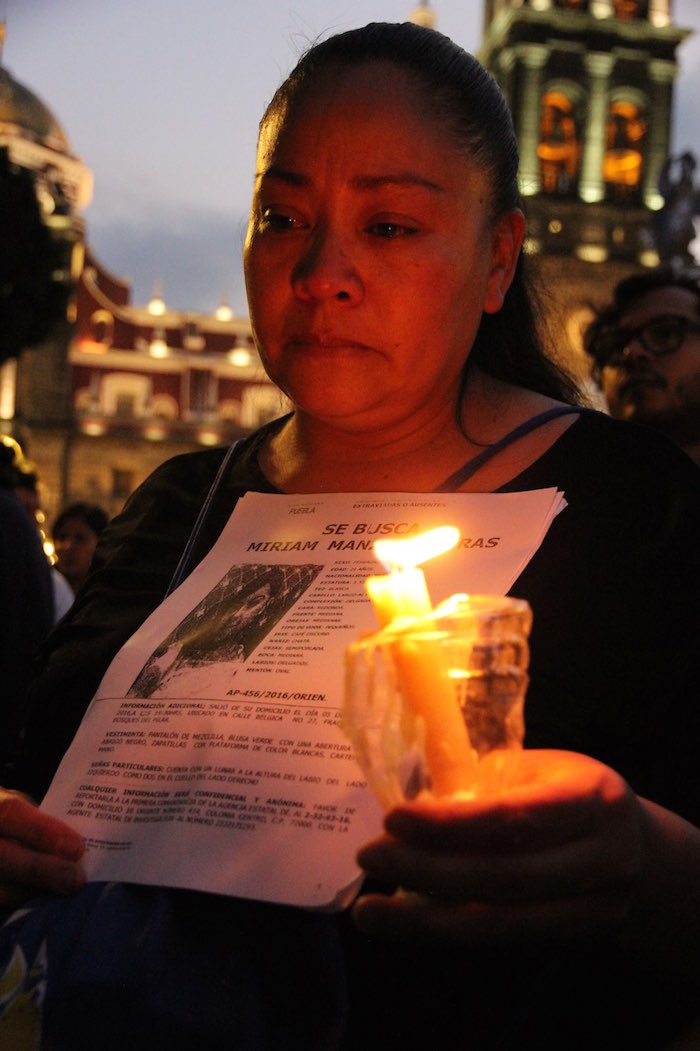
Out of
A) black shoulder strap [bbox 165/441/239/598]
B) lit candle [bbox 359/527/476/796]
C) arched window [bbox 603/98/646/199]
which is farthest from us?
arched window [bbox 603/98/646/199]

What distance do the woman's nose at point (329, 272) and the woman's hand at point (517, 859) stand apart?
0.57m

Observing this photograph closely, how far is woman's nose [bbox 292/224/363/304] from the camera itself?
4.02ft

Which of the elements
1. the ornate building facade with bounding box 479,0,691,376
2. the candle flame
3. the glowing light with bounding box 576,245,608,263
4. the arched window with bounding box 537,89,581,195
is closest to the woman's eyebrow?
the candle flame

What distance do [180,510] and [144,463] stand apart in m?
28.2

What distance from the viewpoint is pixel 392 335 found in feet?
4.16

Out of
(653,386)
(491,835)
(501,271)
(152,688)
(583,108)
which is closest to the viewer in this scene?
(491,835)

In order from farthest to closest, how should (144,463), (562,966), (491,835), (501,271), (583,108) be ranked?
(144,463) < (583,108) < (501,271) < (562,966) < (491,835)

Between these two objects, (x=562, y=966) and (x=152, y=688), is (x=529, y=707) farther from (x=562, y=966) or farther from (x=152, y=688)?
(x=152, y=688)

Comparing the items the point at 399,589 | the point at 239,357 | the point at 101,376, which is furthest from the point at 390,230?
the point at 239,357

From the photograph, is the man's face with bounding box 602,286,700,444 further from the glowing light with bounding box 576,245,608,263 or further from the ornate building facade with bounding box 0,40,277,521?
the ornate building facade with bounding box 0,40,277,521

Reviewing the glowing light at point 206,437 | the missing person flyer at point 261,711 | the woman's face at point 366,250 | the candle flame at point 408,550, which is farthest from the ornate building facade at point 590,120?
the candle flame at point 408,550

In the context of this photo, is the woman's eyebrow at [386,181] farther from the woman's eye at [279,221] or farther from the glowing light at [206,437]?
the glowing light at [206,437]

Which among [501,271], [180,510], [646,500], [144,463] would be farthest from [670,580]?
[144,463]

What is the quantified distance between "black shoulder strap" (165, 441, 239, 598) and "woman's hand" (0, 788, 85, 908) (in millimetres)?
334
